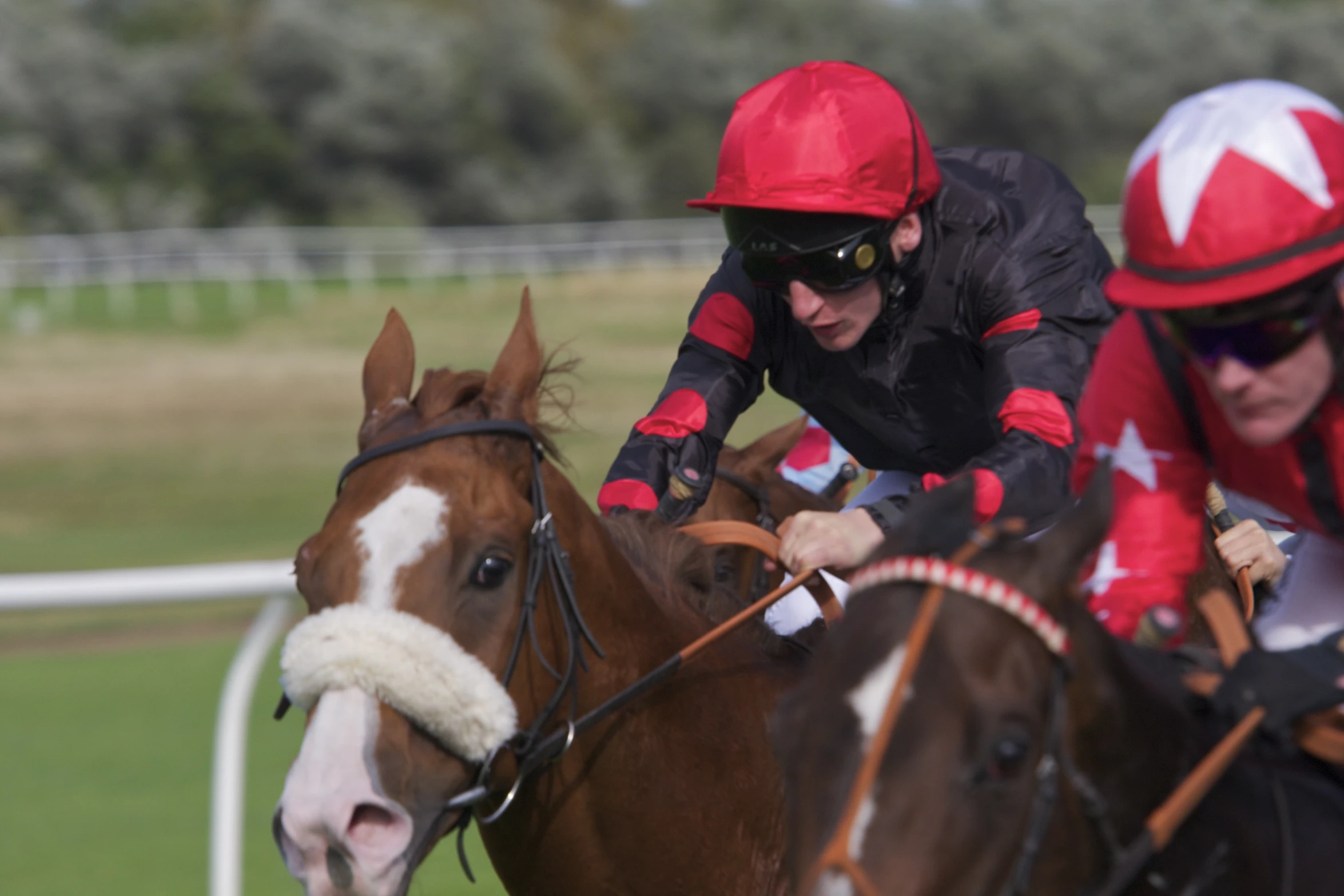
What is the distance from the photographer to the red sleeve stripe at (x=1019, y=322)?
3209mm

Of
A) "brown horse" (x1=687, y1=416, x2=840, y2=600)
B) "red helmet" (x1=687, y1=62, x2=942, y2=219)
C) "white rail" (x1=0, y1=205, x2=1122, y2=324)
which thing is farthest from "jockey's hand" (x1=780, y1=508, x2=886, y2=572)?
"white rail" (x1=0, y1=205, x2=1122, y2=324)

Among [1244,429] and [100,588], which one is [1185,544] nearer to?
[1244,429]

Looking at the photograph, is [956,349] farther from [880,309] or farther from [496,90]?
[496,90]

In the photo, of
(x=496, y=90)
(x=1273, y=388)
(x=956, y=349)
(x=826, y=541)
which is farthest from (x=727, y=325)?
(x=496, y=90)

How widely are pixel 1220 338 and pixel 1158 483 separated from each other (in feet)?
0.98

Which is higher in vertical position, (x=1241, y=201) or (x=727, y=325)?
(x=1241, y=201)

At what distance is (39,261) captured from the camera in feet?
86.7

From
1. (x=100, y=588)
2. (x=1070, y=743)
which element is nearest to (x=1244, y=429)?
(x=1070, y=743)

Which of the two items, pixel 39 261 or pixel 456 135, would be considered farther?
pixel 456 135

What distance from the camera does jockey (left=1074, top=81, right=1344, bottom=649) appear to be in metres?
1.90

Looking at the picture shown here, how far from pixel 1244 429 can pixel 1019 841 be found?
61 cm

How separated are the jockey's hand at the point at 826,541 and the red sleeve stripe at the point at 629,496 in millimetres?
434

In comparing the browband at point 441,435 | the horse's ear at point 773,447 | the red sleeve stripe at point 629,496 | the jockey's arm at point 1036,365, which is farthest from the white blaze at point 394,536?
the horse's ear at point 773,447

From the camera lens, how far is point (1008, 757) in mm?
1729
